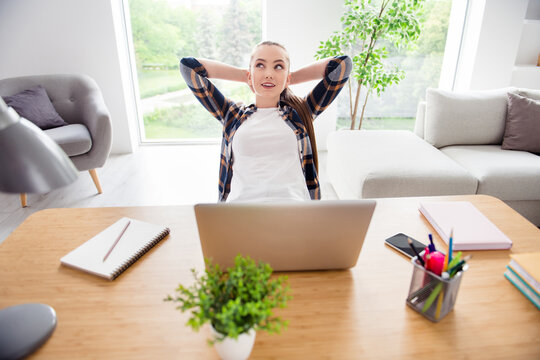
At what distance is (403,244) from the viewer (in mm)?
969

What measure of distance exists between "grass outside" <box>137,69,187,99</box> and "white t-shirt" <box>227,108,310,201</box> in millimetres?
2370

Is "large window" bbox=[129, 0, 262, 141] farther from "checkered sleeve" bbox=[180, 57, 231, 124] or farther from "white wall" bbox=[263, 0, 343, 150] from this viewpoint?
"checkered sleeve" bbox=[180, 57, 231, 124]

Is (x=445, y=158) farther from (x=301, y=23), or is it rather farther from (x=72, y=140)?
(x=72, y=140)

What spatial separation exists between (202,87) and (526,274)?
122 cm

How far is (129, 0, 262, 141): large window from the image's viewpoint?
3.32 meters

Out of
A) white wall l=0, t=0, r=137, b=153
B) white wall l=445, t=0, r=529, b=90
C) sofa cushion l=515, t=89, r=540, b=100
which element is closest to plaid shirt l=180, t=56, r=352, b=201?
sofa cushion l=515, t=89, r=540, b=100

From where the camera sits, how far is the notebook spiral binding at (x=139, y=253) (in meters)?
0.86

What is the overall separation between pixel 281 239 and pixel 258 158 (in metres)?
0.64

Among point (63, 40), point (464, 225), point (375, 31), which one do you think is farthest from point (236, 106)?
Answer: point (63, 40)

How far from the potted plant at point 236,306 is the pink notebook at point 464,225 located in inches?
24.3

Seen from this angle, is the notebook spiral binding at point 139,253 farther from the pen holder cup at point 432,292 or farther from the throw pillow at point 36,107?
the throw pillow at point 36,107

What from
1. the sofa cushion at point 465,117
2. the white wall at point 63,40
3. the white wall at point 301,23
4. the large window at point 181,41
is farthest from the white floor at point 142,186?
the white wall at point 301,23

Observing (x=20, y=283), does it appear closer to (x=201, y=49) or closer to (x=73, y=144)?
(x=73, y=144)

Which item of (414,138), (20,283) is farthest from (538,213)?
(20,283)
